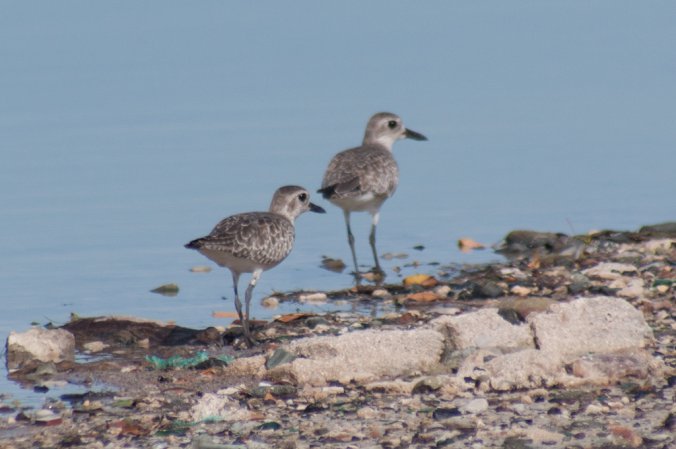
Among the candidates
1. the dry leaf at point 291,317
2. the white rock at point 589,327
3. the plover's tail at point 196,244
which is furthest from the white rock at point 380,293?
the white rock at point 589,327

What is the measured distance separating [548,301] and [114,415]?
3363mm

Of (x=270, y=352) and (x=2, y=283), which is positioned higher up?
(x=2, y=283)

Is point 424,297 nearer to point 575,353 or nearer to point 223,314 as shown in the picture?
point 223,314

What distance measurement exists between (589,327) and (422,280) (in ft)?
11.2

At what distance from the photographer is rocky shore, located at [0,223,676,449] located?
7805 millimetres

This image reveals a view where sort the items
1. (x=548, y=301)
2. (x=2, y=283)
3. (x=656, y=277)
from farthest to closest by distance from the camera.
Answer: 1. (x=2, y=283)
2. (x=656, y=277)
3. (x=548, y=301)

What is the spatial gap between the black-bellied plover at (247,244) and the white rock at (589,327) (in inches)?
88.1

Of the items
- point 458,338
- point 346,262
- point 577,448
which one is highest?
point 346,262

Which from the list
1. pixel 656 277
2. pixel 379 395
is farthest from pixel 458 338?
pixel 656 277

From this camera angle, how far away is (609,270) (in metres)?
12.4

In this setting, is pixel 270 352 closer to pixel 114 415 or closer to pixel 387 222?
pixel 114 415

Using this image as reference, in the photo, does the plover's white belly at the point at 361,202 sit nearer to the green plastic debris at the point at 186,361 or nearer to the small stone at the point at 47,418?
the green plastic debris at the point at 186,361

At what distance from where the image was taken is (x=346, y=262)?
14.4 m

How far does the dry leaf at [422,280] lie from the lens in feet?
41.6
